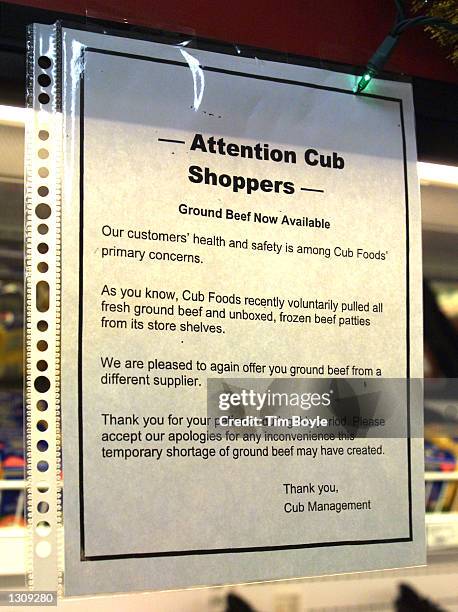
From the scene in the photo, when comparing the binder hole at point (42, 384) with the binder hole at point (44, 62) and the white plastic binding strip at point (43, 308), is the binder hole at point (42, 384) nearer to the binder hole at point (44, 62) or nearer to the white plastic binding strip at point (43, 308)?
the white plastic binding strip at point (43, 308)

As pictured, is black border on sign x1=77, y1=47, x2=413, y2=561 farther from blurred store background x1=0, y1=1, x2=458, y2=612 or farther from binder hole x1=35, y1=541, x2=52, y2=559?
blurred store background x1=0, y1=1, x2=458, y2=612

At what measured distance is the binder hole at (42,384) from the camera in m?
0.91

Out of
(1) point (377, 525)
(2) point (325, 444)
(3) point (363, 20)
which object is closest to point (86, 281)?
(2) point (325, 444)

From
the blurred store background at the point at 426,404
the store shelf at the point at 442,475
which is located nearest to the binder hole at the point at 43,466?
the blurred store background at the point at 426,404

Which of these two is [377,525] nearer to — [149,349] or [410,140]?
[149,349]

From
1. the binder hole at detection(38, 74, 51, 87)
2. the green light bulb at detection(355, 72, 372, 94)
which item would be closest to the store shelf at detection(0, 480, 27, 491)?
the binder hole at detection(38, 74, 51, 87)

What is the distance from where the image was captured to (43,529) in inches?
35.2

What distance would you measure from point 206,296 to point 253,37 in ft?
1.47

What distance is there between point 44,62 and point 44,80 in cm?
3

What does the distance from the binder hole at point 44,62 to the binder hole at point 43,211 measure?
19 centimetres

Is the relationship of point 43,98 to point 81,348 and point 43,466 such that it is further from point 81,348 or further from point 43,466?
point 43,466

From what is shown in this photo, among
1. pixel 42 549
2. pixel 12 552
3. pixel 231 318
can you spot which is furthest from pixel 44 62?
pixel 12 552

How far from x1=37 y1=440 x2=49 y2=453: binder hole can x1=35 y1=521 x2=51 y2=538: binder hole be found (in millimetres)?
90

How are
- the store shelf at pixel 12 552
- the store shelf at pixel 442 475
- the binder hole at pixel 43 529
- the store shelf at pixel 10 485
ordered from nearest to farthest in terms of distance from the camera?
the binder hole at pixel 43 529
the store shelf at pixel 12 552
the store shelf at pixel 10 485
the store shelf at pixel 442 475
